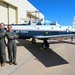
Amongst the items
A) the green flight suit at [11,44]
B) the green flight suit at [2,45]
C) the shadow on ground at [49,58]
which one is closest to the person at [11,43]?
the green flight suit at [11,44]

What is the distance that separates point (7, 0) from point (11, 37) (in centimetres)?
1608

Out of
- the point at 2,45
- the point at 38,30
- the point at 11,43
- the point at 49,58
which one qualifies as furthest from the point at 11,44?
the point at 38,30

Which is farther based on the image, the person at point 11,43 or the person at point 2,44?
the person at point 11,43

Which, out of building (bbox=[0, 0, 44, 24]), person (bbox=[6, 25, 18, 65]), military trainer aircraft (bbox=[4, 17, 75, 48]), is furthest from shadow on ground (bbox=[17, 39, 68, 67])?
building (bbox=[0, 0, 44, 24])

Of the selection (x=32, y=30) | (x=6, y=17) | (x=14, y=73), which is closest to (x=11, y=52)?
(x=14, y=73)

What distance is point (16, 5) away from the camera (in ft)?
77.5

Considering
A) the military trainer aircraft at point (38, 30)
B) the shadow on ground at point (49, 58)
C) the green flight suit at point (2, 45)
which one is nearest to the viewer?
the green flight suit at point (2, 45)

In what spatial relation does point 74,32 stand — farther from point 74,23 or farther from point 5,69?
A: point 5,69

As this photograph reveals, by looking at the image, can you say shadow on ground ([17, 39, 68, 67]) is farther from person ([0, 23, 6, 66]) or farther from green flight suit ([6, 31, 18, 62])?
person ([0, 23, 6, 66])

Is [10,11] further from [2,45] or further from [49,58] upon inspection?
[2,45]

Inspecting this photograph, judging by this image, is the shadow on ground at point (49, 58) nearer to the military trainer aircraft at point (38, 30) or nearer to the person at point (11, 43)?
the person at point (11, 43)

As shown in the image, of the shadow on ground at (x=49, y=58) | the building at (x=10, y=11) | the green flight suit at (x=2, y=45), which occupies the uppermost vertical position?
the building at (x=10, y=11)

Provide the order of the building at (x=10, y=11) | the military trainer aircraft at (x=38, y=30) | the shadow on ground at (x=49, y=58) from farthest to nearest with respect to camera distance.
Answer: the building at (x=10, y=11) → the military trainer aircraft at (x=38, y=30) → the shadow on ground at (x=49, y=58)

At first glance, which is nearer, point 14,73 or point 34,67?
point 14,73
